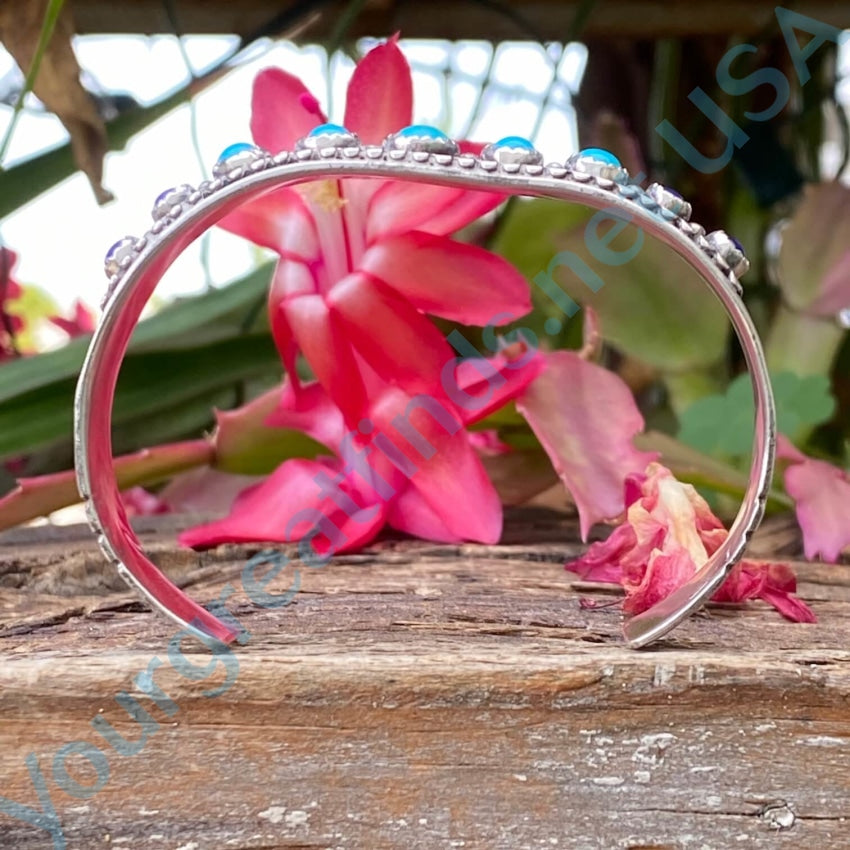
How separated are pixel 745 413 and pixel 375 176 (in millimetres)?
220

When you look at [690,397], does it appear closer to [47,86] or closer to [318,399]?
[318,399]

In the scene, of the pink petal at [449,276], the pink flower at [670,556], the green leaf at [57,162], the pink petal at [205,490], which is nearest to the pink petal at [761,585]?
the pink flower at [670,556]

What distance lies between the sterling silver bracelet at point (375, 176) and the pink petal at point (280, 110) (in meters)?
0.07

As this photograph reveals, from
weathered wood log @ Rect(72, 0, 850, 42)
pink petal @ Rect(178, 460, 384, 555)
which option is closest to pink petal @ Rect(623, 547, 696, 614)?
pink petal @ Rect(178, 460, 384, 555)

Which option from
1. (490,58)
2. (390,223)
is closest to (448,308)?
(390,223)

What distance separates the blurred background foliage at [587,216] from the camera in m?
0.37

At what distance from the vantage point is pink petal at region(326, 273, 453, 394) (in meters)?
0.29

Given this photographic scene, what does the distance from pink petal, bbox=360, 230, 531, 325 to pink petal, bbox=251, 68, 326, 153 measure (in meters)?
0.05

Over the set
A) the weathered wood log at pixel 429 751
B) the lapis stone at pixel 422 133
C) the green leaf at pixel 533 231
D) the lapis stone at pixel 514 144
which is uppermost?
the green leaf at pixel 533 231

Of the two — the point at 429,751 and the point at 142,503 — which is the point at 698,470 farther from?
the point at 142,503

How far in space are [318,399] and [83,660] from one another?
0.48 feet

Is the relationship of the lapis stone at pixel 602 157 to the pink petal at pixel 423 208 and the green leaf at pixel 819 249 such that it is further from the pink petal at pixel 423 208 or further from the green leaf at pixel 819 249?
the green leaf at pixel 819 249

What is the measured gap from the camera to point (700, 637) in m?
0.23

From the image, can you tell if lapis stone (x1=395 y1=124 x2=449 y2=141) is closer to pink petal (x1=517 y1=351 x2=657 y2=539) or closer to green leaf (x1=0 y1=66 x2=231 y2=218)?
pink petal (x1=517 y1=351 x2=657 y2=539)
